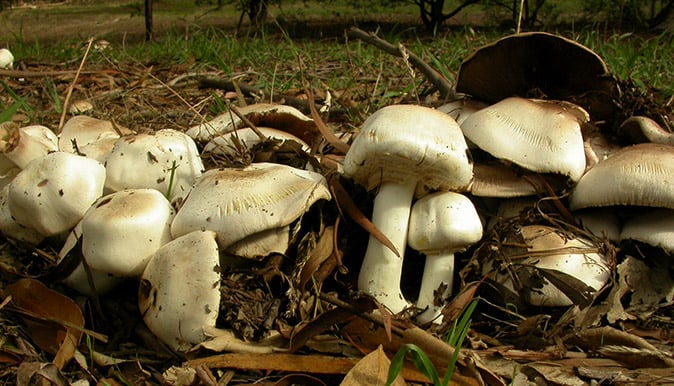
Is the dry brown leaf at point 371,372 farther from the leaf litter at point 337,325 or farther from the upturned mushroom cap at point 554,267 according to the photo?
the upturned mushroom cap at point 554,267

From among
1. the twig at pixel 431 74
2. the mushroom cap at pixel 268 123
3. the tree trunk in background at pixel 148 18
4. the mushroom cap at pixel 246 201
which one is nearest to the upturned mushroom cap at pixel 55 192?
the mushroom cap at pixel 246 201

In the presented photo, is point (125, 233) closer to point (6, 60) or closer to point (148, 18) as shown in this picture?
point (6, 60)

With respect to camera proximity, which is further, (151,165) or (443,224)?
(151,165)

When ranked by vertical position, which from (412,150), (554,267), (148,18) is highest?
(412,150)

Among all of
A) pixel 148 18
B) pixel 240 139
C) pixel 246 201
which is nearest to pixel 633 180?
pixel 246 201

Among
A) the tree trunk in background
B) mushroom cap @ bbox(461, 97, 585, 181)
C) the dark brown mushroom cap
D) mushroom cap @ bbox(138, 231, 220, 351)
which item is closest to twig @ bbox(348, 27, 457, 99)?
the dark brown mushroom cap

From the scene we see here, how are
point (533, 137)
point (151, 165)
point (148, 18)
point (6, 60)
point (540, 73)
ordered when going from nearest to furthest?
point (533, 137), point (151, 165), point (540, 73), point (6, 60), point (148, 18)

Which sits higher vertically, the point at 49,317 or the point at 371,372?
the point at 371,372

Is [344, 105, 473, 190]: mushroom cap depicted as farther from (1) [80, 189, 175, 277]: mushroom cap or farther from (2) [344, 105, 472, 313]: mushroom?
(1) [80, 189, 175, 277]: mushroom cap
